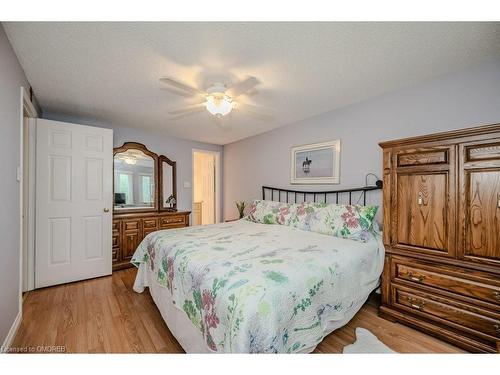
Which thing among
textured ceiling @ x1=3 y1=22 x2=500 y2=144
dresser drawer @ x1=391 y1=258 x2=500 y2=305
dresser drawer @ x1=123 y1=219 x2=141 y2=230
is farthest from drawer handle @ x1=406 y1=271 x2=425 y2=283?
dresser drawer @ x1=123 y1=219 x2=141 y2=230

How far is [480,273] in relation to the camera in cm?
146

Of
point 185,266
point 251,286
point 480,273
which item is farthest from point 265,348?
point 480,273

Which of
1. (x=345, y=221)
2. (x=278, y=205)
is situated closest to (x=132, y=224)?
(x=278, y=205)

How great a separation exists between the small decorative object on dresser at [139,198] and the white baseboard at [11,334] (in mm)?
1360

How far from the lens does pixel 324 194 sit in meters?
2.99

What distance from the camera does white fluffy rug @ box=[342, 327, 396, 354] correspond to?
152 cm

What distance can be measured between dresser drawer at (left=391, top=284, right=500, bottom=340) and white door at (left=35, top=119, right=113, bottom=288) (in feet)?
11.4

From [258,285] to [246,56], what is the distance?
1637mm

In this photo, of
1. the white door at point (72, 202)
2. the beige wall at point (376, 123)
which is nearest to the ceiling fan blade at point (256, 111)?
the beige wall at point (376, 123)

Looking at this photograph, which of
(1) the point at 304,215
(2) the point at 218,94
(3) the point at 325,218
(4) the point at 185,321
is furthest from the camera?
(1) the point at 304,215

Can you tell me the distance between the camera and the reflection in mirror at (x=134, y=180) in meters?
3.57

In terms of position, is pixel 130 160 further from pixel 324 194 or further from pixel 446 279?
pixel 446 279

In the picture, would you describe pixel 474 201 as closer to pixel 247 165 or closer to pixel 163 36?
pixel 163 36
